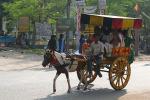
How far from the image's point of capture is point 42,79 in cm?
1814

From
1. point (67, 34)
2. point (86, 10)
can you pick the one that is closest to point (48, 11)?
point (67, 34)

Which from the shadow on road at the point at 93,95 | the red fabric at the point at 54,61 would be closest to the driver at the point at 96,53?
the shadow on road at the point at 93,95

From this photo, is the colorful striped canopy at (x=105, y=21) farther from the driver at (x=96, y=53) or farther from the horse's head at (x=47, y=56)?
the horse's head at (x=47, y=56)

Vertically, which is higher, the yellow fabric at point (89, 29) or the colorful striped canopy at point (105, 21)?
the colorful striped canopy at point (105, 21)

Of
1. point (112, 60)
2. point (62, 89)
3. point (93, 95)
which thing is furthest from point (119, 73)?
point (62, 89)

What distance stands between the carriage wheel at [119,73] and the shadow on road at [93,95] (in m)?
0.29

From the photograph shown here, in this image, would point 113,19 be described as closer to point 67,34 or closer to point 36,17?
point 67,34

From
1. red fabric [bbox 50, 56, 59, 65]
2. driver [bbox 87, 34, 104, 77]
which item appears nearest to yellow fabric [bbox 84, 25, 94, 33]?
driver [bbox 87, 34, 104, 77]

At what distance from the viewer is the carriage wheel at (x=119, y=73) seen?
15.0m

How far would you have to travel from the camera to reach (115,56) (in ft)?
49.7

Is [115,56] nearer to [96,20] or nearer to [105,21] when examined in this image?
[105,21]

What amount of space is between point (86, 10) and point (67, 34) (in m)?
4.59

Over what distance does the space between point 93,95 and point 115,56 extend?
5.54ft

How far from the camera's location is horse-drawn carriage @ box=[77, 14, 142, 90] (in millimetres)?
14727
